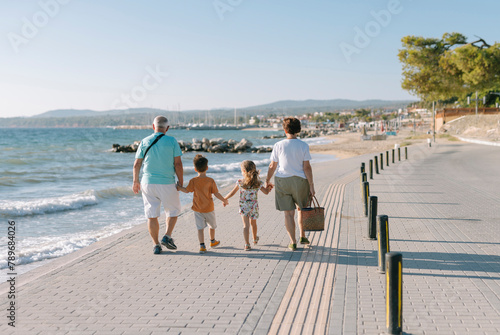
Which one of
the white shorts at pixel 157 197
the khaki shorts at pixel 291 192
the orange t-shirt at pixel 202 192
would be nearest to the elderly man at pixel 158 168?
the white shorts at pixel 157 197

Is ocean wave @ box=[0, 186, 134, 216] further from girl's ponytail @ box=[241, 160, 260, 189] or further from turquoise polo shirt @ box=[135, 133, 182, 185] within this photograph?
girl's ponytail @ box=[241, 160, 260, 189]

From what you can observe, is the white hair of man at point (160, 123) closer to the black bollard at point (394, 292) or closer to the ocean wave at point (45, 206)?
the black bollard at point (394, 292)

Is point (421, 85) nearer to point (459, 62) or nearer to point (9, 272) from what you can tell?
point (459, 62)

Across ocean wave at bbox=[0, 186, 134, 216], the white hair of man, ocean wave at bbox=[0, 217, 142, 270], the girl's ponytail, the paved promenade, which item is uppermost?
the white hair of man

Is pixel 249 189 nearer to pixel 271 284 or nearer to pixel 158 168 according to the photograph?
pixel 158 168

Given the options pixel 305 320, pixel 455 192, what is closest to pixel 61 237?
pixel 305 320

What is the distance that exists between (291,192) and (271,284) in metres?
1.64

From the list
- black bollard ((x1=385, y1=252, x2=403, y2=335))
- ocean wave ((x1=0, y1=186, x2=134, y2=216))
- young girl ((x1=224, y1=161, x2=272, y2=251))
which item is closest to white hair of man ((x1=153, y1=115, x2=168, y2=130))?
young girl ((x1=224, y1=161, x2=272, y2=251))

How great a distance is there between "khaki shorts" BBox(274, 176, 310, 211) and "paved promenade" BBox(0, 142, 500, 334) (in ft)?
2.37

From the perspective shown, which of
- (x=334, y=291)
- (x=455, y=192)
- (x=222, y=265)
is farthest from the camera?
(x=455, y=192)

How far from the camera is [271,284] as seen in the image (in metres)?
5.52

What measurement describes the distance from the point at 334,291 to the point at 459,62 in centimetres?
2473

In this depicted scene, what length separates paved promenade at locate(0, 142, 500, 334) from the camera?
4.39 meters

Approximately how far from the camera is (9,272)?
6953 mm
